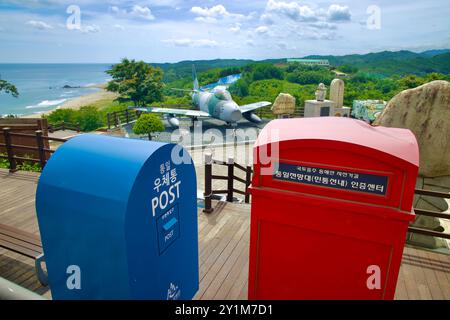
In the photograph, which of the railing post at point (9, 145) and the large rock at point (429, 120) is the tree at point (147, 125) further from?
the large rock at point (429, 120)

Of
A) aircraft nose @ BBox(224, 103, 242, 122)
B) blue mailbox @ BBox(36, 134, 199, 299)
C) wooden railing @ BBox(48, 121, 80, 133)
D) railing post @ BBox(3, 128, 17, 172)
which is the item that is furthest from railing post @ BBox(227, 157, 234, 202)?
wooden railing @ BBox(48, 121, 80, 133)

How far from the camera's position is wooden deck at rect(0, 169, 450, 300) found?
170 inches

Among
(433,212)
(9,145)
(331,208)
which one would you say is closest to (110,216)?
(331,208)

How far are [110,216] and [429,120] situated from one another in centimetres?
751

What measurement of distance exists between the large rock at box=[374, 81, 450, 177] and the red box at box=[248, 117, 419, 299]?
15.3 feet

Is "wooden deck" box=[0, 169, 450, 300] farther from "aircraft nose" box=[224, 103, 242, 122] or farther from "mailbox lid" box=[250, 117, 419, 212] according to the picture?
"aircraft nose" box=[224, 103, 242, 122]

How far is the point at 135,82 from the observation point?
116 feet

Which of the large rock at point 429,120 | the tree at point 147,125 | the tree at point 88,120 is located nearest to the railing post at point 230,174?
the large rock at point 429,120

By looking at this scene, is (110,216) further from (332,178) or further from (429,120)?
(429,120)

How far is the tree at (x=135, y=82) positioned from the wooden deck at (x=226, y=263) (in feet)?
101

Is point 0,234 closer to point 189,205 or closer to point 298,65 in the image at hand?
point 189,205

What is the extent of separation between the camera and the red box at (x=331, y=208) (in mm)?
2881
